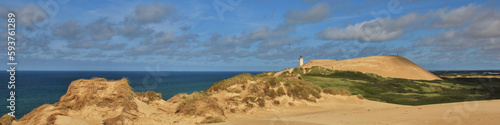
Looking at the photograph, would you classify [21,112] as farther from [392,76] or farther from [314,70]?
[392,76]

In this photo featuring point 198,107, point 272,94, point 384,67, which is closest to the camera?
point 198,107

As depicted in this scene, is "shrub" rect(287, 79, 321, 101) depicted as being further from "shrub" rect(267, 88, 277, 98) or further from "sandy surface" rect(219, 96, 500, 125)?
"shrub" rect(267, 88, 277, 98)

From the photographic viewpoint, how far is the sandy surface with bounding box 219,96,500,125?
38.6ft

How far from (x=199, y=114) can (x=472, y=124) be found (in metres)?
12.3

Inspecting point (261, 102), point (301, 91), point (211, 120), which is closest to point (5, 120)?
point (211, 120)

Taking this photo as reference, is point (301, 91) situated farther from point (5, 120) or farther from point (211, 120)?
point (5, 120)

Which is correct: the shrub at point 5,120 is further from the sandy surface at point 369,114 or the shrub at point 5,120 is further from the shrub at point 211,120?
the sandy surface at point 369,114

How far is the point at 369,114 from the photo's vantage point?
15.2 meters

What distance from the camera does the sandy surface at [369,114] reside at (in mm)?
11758

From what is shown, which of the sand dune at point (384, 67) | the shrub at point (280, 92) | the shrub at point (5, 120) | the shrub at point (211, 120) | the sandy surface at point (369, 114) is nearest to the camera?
the sandy surface at point (369, 114)

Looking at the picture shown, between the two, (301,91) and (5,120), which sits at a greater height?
(301,91)

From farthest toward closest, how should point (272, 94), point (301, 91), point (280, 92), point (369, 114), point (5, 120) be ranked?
point (301, 91) → point (280, 92) → point (272, 94) → point (369, 114) → point (5, 120)

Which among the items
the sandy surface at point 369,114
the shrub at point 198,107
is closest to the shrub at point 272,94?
the sandy surface at point 369,114

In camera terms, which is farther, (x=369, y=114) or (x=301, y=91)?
(x=301, y=91)
